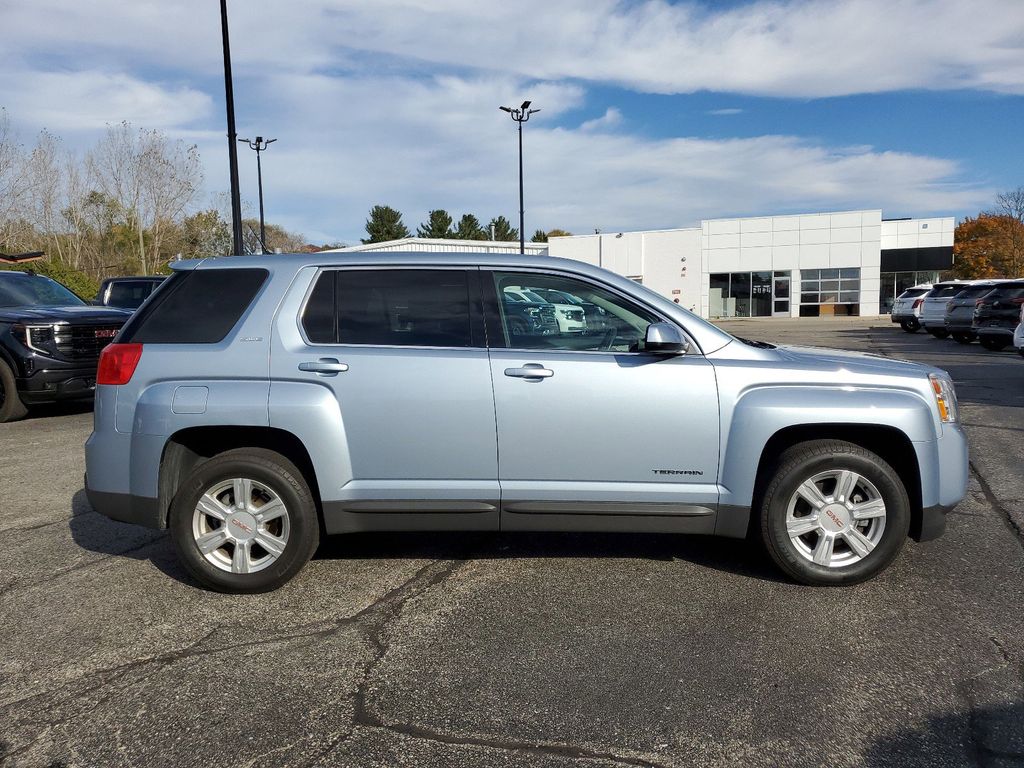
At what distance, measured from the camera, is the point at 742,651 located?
139 inches

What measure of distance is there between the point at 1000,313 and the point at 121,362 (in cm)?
1836

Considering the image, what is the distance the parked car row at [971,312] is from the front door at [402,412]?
12.7 meters

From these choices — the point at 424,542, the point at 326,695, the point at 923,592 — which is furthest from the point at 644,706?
the point at 424,542

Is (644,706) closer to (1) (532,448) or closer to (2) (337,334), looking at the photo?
(1) (532,448)

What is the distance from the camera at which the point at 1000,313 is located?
17438 millimetres

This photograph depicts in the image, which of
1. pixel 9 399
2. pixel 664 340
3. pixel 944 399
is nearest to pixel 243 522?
pixel 664 340

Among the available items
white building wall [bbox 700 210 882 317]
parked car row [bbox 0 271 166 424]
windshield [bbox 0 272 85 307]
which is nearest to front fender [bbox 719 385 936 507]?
parked car row [bbox 0 271 166 424]

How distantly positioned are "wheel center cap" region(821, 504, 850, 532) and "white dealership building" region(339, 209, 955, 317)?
134ft

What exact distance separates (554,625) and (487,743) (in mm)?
1014

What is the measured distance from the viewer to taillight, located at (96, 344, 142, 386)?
165 inches

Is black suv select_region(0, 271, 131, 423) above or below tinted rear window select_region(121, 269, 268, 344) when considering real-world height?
below

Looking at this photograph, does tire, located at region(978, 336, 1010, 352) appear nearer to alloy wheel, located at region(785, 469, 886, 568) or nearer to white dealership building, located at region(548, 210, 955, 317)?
alloy wheel, located at region(785, 469, 886, 568)

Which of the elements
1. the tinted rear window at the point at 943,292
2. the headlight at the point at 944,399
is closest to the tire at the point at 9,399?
the headlight at the point at 944,399

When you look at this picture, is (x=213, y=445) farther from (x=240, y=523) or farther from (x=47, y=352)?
(x=47, y=352)
